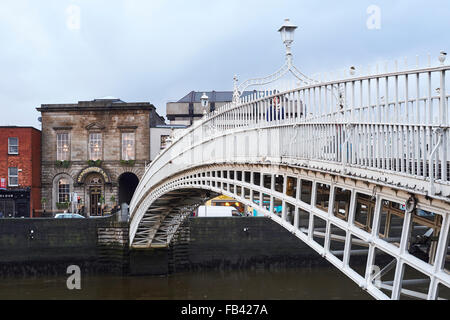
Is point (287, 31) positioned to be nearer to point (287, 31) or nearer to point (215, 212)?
point (287, 31)

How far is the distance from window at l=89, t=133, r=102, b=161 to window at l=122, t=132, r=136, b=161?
170 cm

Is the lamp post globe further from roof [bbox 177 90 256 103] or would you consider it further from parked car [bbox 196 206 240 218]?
roof [bbox 177 90 256 103]

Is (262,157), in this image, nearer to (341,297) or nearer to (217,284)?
(341,297)

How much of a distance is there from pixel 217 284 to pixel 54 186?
60.3 feet

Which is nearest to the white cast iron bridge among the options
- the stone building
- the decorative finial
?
the decorative finial

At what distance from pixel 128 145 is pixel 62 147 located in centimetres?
469

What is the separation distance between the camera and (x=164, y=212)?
24.6m

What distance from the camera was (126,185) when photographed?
144 feet

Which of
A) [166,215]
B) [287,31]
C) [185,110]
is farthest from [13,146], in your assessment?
[287,31]

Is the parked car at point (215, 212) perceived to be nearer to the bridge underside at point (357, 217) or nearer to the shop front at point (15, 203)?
the shop front at point (15, 203)

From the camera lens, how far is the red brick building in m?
38.5

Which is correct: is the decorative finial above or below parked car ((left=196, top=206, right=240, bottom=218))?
above

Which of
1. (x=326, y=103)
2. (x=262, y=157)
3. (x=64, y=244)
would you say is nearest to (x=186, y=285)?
(x=64, y=244)
